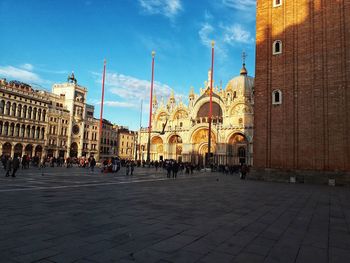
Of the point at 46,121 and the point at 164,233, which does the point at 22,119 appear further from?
the point at 164,233

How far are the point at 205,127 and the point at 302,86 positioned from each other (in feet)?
98.4

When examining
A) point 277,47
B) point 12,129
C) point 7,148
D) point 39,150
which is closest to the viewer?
point 277,47

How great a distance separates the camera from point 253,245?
503cm

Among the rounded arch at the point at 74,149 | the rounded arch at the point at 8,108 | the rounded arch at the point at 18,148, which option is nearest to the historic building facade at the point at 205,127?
the rounded arch at the point at 74,149

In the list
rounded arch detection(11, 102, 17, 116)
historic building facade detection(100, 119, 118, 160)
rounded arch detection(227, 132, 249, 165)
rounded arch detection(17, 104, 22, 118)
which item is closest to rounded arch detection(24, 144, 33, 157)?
rounded arch detection(17, 104, 22, 118)

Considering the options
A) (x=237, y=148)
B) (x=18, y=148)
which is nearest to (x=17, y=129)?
(x=18, y=148)

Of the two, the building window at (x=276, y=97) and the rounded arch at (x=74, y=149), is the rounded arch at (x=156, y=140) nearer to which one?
the rounded arch at (x=74, y=149)

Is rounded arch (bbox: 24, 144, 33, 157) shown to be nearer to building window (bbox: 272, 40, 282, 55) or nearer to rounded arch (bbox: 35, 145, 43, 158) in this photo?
rounded arch (bbox: 35, 145, 43, 158)

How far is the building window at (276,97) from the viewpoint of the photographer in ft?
82.2

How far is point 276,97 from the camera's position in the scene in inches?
1000

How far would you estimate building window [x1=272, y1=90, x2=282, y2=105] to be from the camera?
25.1 meters

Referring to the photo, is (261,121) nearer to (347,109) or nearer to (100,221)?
(347,109)

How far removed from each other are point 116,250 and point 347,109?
22434 mm

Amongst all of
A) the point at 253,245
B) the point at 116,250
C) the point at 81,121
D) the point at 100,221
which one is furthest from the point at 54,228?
the point at 81,121
